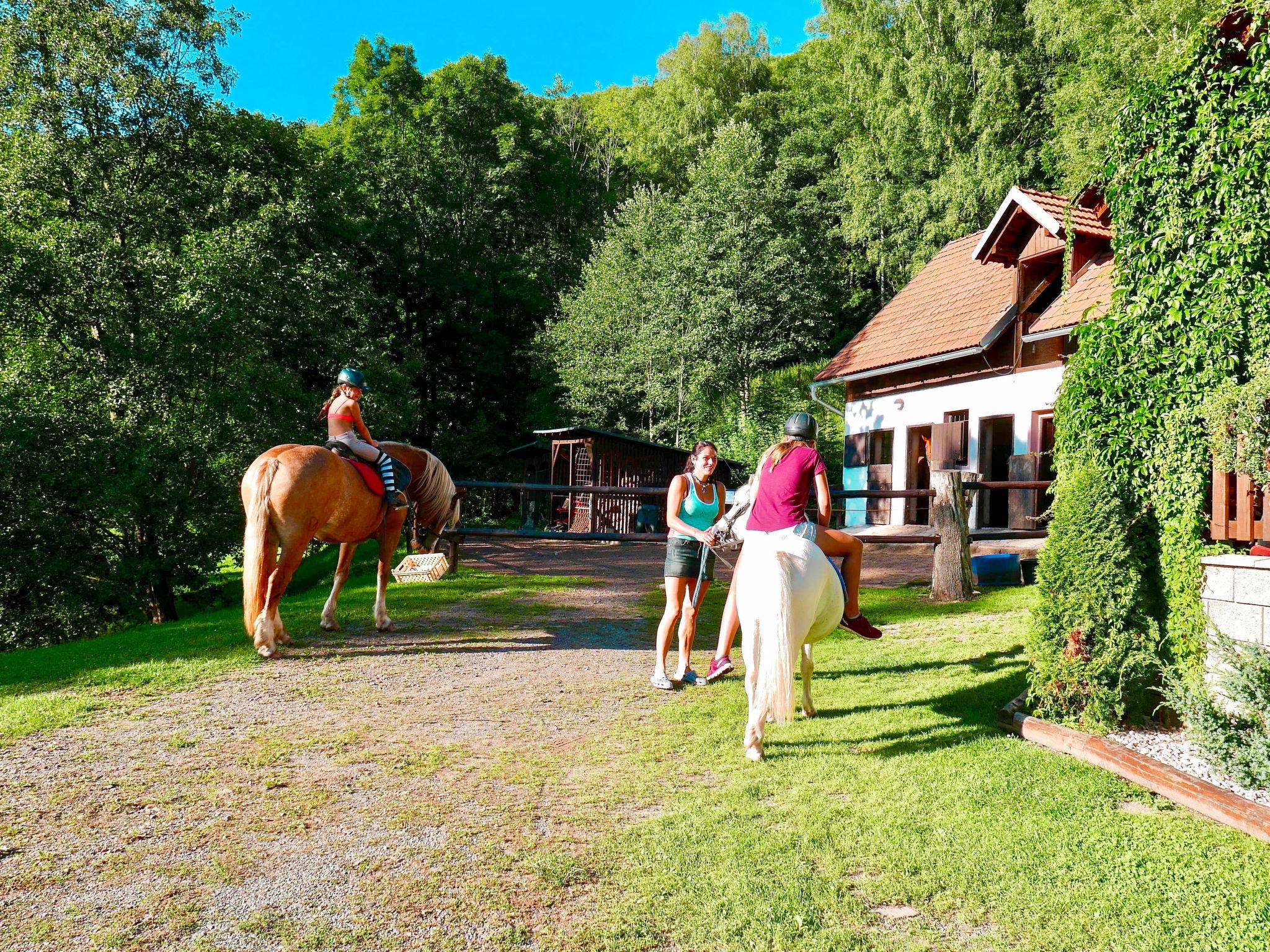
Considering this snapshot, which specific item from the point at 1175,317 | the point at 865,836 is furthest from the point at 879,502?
the point at 865,836

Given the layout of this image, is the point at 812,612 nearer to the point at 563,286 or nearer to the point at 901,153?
the point at 901,153

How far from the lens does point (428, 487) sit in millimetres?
8570

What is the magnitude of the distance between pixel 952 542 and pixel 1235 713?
5.23 m

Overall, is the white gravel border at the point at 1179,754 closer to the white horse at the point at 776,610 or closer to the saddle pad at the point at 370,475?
the white horse at the point at 776,610

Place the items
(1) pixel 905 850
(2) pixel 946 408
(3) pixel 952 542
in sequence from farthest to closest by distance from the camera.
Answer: (2) pixel 946 408 → (3) pixel 952 542 → (1) pixel 905 850

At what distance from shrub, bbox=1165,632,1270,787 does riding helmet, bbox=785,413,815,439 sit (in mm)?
2389

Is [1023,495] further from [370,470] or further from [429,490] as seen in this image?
[370,470]

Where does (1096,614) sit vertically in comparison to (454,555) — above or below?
above

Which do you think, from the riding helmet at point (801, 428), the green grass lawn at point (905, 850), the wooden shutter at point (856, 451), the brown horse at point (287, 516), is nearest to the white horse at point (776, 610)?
the green grass lawn at point (905, 850)

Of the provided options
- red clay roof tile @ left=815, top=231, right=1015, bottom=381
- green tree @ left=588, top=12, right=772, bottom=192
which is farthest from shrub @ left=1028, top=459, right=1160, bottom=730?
green tree @ left=588, top=12, right=772, bottom=192

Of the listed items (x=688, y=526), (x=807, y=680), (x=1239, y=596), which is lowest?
(x=807, y=680)

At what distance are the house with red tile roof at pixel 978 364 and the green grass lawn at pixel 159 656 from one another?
28.5 feet

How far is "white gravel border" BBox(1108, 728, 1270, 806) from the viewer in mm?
4086

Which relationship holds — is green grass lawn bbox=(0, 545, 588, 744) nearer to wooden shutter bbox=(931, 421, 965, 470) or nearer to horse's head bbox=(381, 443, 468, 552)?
horse's head bbox=(381, 443, 468, 552)
